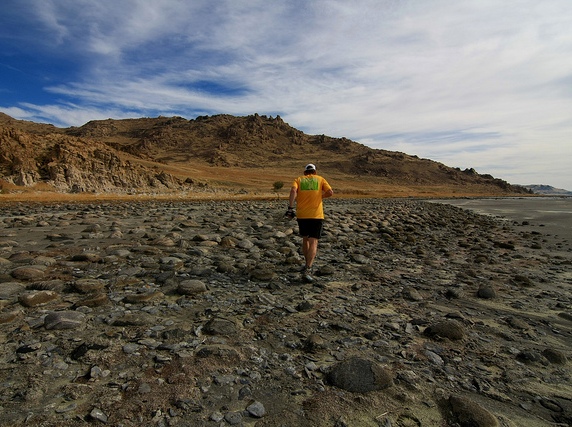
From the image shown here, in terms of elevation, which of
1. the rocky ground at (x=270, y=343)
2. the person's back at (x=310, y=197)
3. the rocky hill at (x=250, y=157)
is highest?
the rocky hill at (x=250, y=157)

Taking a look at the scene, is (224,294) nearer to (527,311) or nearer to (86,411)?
(86,411)

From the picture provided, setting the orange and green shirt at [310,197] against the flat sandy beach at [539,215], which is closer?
the orange and green shirt at [310,197]

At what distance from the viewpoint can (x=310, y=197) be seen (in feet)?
22.3

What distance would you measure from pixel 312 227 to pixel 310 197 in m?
0.63

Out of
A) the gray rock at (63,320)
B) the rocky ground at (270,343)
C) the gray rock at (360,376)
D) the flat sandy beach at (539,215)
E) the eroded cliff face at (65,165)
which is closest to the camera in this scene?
the rocky ground at (270,343)

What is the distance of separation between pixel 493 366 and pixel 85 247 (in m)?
8.19

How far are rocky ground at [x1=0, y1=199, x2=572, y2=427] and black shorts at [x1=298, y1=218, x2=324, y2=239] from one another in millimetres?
809

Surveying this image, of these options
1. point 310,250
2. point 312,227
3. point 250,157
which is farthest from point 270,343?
point 250,157

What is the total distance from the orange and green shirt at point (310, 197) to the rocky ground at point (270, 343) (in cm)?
119

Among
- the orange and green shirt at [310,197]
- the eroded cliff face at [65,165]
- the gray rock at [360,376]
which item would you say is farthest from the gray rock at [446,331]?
the eroded cliff face at [65,165]

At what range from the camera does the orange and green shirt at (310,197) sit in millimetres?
6731

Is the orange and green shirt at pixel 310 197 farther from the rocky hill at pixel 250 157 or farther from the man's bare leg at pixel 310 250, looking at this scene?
the rocky hill at pixel 250 157

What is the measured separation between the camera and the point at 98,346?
3.28 meters

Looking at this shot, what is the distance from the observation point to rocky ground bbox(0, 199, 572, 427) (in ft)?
8.49
